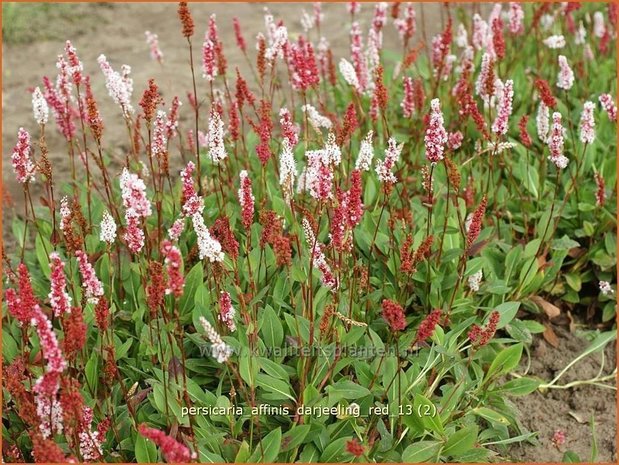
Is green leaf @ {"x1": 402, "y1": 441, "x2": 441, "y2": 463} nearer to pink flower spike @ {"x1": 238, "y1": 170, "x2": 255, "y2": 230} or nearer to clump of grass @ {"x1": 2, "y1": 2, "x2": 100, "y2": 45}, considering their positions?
pink flower spike @ {"x1": 238, "y1": 170, "x2": 255, "y2": 230}

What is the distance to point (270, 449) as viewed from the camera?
9.93ft

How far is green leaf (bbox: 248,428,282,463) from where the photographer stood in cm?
301

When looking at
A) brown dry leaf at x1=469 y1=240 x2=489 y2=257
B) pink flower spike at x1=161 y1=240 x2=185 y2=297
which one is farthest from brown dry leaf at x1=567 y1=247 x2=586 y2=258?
pink flower spike at x1=161 y1=240 x2=185 y2=297

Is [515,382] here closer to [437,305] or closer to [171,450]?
[437,305]

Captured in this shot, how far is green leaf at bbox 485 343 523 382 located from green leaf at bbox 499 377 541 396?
7 cm

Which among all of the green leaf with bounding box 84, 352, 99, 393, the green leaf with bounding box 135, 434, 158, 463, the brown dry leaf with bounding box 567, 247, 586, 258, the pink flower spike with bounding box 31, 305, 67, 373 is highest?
the pink flower spike with bounding box 31, 305, 67, 373

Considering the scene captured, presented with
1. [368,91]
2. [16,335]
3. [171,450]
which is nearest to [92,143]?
[368,91]

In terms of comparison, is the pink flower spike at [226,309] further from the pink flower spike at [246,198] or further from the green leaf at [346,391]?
the green leaf at [346,391]

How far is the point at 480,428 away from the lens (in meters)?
3.56

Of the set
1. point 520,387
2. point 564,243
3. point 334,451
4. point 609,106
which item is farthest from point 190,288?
point 609,106

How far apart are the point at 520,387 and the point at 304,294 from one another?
40.2 inches

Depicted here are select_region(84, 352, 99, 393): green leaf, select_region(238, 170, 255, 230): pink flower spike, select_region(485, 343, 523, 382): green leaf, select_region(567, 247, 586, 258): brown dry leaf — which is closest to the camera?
select_region(238, 170, 255, 230): pink flower spike

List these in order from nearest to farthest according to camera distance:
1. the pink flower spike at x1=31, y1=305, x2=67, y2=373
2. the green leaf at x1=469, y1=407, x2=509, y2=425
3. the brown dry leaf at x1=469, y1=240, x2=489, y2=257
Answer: the pink flower spike at x1=31, y1=305, x2=67, y2=373 < the green leaf at x1=469, y1=407, x2=509, y2=425 < the brown dry leaf at x1=469, y1=240, x2=489, y2=257

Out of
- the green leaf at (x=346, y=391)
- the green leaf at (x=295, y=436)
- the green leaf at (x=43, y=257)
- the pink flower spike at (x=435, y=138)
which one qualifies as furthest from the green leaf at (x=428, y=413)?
the green leaf at (x=43, y=257)
